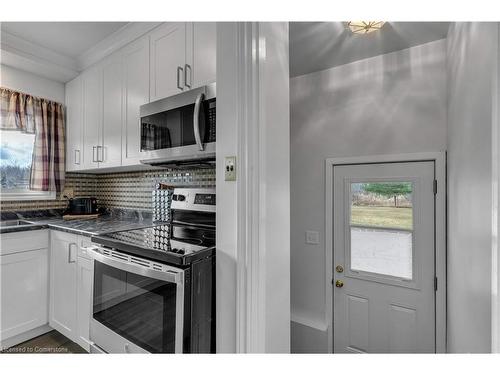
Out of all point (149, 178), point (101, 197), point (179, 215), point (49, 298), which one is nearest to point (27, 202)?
point (101, 197)

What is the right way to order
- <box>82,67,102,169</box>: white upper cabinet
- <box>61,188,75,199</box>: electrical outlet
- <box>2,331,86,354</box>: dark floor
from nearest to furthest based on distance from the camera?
1. <box>2,331,86,354</box>: dark floor
2. <box>82,67,102,169</box>: white upper cabinet
3. <box>61,188,75,199</box>: electrical outlet

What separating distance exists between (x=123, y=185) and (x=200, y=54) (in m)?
1.65

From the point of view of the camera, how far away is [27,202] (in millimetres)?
2322

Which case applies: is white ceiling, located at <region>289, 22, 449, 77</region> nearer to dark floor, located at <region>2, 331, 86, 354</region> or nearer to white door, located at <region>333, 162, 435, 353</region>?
white door, located at <region>333, 162, 435, 353</region>

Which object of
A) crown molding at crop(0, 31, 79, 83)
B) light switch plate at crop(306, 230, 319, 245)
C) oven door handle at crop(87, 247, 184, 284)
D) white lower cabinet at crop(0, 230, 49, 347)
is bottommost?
white lower cabinet at crop(0, 230, 49, 347)

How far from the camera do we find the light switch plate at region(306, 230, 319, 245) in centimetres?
215

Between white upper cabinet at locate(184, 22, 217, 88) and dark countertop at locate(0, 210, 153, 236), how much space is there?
3.80ft

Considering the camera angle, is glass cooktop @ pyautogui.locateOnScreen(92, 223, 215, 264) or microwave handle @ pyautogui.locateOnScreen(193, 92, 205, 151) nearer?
glass cooktop @ pyautogui.locateOnScreen(92, 223, 215, 264)

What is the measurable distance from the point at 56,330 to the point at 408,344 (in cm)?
272

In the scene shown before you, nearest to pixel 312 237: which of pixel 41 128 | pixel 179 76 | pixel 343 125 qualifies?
pixel 343 125

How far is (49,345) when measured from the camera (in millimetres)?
1872

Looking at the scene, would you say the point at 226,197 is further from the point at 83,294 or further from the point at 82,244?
the point at 83,294

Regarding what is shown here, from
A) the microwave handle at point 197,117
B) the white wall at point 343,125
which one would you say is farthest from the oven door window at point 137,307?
the white wall at point 343,125

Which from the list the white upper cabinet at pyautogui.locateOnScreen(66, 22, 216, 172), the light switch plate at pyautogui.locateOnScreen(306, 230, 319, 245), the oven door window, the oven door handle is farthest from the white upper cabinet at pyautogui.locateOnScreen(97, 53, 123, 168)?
the light switch plate at pyautogui.locateOnScreen(306, 230, 319, 245)
